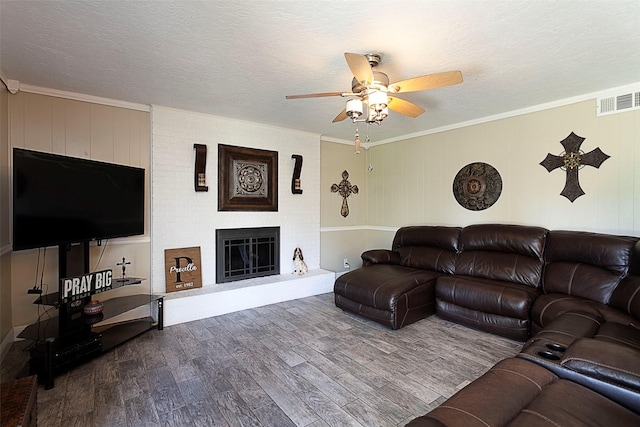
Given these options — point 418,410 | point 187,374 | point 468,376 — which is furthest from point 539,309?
point 187,374

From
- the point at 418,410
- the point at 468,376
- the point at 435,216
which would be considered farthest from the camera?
the point at 435,216

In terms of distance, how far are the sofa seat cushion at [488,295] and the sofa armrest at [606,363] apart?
141 centimetres

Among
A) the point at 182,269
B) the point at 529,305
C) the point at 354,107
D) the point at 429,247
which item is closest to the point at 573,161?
the point at 529,305

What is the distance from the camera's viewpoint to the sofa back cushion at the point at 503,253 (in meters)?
3.30

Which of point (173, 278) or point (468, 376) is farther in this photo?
point (173, 278)

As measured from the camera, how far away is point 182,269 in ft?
12.4

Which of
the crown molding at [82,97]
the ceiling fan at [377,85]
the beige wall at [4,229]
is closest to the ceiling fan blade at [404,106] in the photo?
the ceiling fan at [377,85]

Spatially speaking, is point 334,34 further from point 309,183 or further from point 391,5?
point 309,183

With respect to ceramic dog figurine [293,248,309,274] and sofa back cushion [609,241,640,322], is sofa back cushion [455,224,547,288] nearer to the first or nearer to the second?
sofa back cushion [609,241,640,322]

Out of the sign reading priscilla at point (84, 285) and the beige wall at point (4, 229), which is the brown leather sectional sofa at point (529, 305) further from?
the beige wall at point (4, 229)

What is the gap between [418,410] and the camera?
6.43 ft

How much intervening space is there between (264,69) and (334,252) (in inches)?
137

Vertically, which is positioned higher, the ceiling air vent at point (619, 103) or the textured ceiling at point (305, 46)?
the textured ceiling at point (305, 46)

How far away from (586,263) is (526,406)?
245cm
